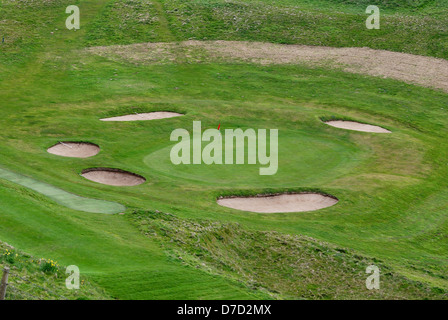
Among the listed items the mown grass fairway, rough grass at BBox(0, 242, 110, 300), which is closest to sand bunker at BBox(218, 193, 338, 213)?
the mown grass fairway

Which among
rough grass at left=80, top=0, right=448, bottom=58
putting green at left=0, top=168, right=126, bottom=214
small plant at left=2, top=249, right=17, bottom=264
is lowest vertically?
small plant at left=2, top=249, right=17, bottom=264

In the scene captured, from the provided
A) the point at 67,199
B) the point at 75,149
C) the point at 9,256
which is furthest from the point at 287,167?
the point at 9,256

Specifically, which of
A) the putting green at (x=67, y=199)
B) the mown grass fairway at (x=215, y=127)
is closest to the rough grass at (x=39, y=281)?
the mown grass fairway at (x=215, y=127)

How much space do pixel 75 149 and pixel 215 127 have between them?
12451 mm

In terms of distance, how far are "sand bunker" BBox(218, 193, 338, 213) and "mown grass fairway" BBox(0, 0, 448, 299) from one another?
67 centimetres

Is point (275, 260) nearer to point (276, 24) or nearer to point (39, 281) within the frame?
point (39, 281)

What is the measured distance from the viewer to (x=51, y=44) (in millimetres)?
72250

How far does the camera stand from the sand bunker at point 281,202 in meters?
39.2

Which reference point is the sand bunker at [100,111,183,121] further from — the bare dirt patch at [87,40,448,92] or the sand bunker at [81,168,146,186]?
the bare dirt patch at [87,40,448,92]

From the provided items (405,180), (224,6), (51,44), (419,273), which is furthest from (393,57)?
(419,273)

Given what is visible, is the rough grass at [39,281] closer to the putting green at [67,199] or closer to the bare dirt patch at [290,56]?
the putting green at [67,199]

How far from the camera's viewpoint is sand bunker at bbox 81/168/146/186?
137 feet

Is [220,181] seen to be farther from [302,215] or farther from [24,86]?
[24,86]

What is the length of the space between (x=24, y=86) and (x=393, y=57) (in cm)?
3995
